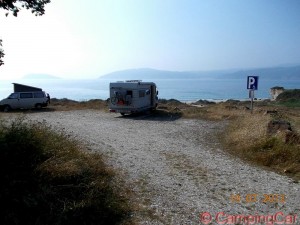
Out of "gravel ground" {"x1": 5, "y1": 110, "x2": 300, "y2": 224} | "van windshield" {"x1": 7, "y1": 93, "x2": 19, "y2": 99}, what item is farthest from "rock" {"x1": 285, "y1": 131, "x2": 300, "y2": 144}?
"van windshield" {"x1": 7, "y1": 93, "x2": 19, "y2": 99}

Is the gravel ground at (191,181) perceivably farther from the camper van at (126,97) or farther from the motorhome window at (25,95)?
the motorhome window at (25,95)

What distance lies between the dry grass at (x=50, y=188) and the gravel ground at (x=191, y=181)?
70 cm

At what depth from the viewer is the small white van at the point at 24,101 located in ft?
100

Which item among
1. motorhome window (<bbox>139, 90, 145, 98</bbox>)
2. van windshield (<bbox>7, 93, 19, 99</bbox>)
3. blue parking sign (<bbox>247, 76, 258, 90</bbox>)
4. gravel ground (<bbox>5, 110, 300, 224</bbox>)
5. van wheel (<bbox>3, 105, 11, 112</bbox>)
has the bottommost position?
gravel ground (<bbox>5, 110, 300, 224</bbox>)

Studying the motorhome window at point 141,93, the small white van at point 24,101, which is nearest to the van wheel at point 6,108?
the small white van at point 24,101

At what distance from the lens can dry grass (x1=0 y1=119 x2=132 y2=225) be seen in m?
6.90

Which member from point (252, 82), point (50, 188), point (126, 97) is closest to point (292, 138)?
point (252, 82)

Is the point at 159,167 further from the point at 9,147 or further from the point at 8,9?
the point at 8,9

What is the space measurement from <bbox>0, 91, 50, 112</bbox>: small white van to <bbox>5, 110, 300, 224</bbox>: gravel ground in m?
16.5

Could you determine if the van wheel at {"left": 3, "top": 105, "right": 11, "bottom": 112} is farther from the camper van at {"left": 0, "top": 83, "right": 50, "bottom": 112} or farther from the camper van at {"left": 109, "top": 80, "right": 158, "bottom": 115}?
the camper van at {"left": 109, "top": 80, "right": 158, "bottom": 115}

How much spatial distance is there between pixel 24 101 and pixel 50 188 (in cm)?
2597

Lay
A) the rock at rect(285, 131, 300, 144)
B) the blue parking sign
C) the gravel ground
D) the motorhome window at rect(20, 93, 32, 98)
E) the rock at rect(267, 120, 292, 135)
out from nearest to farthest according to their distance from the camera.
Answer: the gravel ground
the rock at rect(285, 131, 300, 144)
the rock at rect(267, 120, 292, 135)
the blue parking sign
the motorhome window at rect(20, 93, 32, 98)

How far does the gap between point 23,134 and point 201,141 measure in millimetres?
9388

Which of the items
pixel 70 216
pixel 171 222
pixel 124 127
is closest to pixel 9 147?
pixel 70 216
